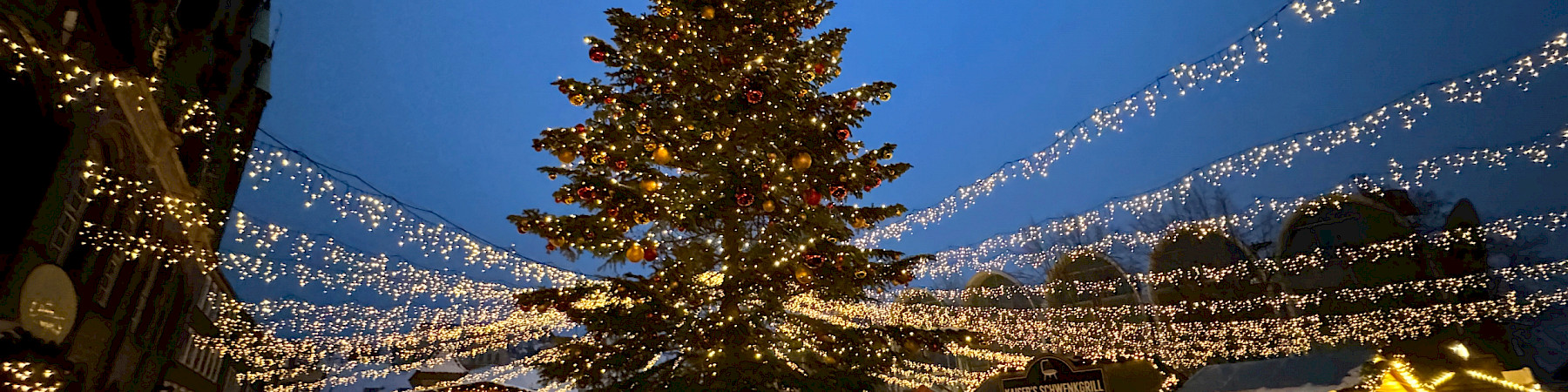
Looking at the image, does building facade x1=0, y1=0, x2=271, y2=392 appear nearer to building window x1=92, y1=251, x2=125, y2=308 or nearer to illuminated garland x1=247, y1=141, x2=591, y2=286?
building window x1=92, y1=251, x2=125, y2=308

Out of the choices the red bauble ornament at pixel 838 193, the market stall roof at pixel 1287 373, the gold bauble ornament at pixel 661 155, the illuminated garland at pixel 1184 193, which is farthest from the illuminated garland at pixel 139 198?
the market stall roof at pixel 1287 373

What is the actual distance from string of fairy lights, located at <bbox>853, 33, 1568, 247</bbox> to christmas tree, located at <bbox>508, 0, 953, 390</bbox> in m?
2.15

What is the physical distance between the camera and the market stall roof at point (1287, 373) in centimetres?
861

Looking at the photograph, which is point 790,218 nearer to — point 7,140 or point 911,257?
point 911,257

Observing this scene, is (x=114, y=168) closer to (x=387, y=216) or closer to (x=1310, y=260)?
(x=387, y=216)

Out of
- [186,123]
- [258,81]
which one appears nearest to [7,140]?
[186,123]

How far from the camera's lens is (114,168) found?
732 cm

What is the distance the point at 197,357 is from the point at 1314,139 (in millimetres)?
20614

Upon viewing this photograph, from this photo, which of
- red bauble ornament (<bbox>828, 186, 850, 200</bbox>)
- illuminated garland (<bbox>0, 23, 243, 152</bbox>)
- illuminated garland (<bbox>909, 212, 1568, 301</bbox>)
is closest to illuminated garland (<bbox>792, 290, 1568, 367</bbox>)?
illuminated garland (<bbox>909, 212, 1568, 301</bbox>)

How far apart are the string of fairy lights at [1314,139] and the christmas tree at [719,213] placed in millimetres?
2149

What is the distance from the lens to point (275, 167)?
5984 mm

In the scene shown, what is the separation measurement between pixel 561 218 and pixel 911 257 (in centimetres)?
334

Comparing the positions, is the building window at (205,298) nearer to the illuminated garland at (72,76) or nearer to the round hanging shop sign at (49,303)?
the round hanging shop sign at (49,303)

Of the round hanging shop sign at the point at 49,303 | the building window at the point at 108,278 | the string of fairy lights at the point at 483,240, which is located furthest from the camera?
the building window at the point at 108,278
